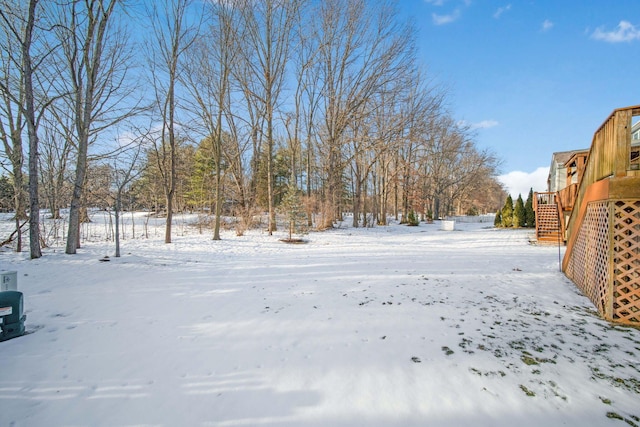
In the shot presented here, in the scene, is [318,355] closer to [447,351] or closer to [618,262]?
[447,351]

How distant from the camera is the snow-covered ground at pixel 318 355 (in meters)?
2.01

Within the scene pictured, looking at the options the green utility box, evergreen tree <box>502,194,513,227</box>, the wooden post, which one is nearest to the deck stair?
the wooden post

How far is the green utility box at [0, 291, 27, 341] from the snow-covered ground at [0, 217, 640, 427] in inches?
3.7

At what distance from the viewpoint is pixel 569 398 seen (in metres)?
2.06

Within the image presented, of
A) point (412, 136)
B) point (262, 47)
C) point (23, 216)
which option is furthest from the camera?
point (412, 136)

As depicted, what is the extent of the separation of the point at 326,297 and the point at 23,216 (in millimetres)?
9900

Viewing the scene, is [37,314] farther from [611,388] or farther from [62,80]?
[62,80]

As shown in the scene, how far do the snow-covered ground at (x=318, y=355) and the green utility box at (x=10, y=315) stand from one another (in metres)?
0.09

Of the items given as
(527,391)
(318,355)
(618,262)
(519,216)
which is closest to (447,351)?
(527,391)

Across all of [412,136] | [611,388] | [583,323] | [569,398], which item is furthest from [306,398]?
[412,136]

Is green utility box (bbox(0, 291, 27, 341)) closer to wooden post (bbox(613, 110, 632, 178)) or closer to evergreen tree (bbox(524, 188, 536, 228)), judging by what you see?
wooden post (bbox(613, 110, 632, 178))

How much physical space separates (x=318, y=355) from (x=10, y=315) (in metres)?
3.58

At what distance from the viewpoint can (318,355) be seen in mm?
2775

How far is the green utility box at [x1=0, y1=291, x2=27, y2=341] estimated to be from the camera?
3.02m
